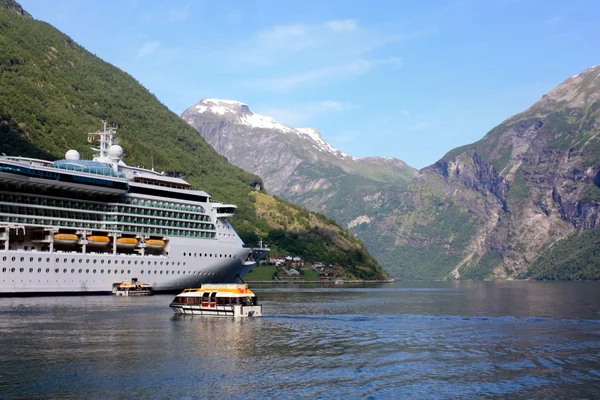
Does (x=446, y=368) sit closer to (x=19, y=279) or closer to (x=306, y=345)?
(x=306, y=345)

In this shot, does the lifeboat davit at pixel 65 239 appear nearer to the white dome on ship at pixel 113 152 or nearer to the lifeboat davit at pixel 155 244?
the lifeboat davit at pixel 155 244

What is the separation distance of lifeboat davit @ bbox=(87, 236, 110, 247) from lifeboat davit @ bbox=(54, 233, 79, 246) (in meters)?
2.55

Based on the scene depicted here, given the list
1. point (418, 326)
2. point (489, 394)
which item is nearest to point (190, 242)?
point (418, 326)

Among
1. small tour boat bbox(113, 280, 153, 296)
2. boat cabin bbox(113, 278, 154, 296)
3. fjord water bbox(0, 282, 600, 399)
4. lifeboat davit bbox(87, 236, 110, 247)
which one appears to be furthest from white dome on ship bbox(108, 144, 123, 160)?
fjord water bbox(0, 282, 600, 399)

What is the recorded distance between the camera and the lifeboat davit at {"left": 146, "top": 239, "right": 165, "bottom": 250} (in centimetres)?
12731

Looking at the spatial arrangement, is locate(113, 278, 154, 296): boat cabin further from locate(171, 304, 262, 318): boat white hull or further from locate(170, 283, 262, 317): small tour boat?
locate(171, 304, 262, 318): boat white hull

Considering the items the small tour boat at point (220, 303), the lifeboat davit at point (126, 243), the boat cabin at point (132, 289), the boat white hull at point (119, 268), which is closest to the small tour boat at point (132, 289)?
the boat cabin at point (132, 289)

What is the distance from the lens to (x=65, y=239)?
376 feet

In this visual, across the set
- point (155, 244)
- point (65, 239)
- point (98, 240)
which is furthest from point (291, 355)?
point (155, 244)

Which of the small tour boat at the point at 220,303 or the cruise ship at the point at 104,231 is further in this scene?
the cruise ship at the point at 104,231

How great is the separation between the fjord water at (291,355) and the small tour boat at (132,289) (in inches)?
989

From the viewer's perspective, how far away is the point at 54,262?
111 metres

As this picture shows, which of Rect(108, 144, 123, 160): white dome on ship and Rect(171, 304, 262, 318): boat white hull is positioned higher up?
Rect(108, 144, 123, 160): white dome on ship

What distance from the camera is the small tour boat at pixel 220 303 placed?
87438mm
